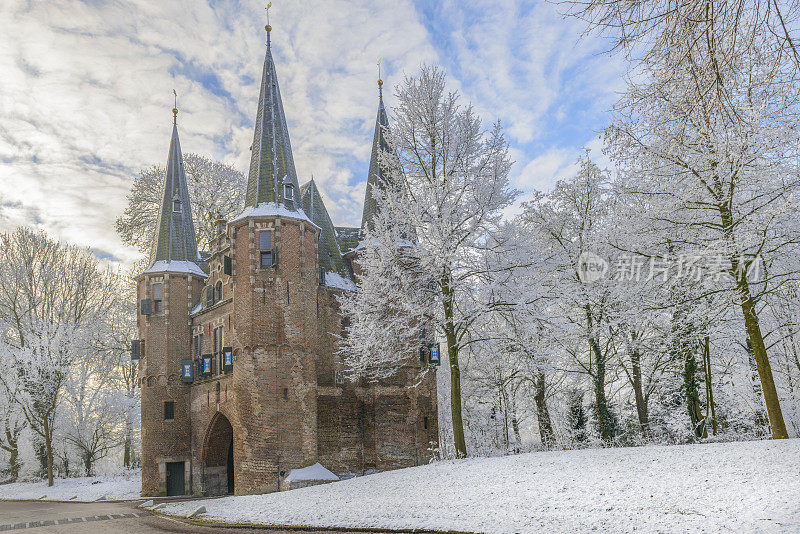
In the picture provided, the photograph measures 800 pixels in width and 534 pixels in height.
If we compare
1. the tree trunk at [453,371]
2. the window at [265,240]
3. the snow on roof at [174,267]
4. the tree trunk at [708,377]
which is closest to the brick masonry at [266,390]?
the window at [265,240]

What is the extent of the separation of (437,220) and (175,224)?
2078 centimetres

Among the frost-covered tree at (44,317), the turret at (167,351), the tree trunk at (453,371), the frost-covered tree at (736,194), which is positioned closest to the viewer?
the frost-covered tree at (736,194)

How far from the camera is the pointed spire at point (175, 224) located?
33.4 meters

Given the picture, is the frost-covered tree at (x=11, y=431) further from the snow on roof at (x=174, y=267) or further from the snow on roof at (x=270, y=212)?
the snow on roof at (x=270, y=212)

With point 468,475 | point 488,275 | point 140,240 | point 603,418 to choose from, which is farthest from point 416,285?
point 140,240

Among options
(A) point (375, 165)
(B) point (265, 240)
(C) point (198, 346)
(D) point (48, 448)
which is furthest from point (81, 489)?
(A) point (375, 165)

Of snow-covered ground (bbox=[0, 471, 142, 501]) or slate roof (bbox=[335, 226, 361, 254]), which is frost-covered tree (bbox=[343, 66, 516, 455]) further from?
snow-covered ground (bbox=[0, 471, 142, 501])

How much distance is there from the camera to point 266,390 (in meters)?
24.0

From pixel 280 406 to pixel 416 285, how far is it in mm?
8373

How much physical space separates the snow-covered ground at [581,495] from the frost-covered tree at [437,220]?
3749mm

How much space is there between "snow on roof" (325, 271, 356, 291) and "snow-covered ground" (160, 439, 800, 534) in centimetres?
1290

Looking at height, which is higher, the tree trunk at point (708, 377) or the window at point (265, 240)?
the window at point (265, 240)

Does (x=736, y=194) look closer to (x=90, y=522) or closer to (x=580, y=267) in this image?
(x=580, y=267)

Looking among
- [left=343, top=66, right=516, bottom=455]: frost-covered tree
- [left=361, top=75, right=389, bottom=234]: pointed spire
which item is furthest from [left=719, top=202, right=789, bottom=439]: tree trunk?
[left=361, top=75, right=389, bottom=234]: pointed spire
